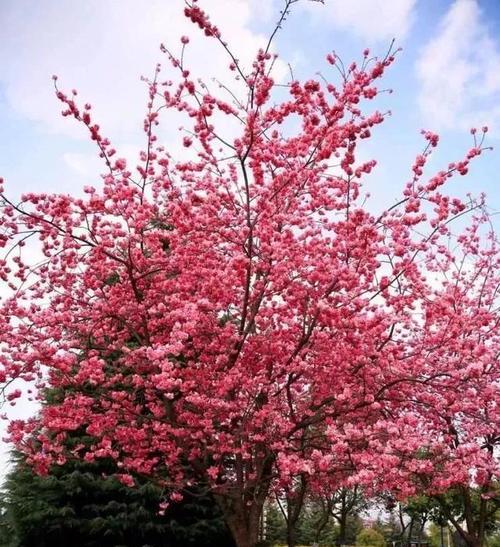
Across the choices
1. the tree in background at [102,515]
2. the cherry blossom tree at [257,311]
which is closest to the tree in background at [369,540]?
the tree in background at [102,515]

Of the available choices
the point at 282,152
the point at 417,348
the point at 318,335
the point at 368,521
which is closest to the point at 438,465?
the point at 417,348

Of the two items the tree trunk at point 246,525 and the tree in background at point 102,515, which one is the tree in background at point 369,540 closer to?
the tree in background at point 102,515

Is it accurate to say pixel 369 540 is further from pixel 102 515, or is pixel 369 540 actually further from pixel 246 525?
pixel 246 525

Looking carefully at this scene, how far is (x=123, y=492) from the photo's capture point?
13633 millimetres

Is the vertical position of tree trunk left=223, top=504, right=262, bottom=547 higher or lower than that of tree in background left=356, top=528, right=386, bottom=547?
lower

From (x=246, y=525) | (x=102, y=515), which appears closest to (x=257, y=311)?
(x=246, y=525)

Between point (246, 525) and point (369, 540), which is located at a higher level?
point (369, 540)

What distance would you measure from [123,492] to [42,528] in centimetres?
208

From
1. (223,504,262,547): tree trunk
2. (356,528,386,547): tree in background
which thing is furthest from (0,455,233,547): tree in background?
(356,528,386,547): tree in background

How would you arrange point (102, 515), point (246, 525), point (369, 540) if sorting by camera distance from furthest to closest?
point (369, 540), point (102, 515), point (246, 525)

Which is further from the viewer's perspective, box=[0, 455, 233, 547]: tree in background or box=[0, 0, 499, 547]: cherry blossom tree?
box=[0, 455, 233, 547]: tree in background

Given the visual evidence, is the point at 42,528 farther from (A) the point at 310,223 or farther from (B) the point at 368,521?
(B) the point at 368,521

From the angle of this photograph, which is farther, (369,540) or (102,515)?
(369,540)

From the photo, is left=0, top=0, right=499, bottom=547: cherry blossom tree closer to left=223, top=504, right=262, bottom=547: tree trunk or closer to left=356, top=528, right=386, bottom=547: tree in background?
left=223, top=504, right=262, bottom=547: tree trunk
